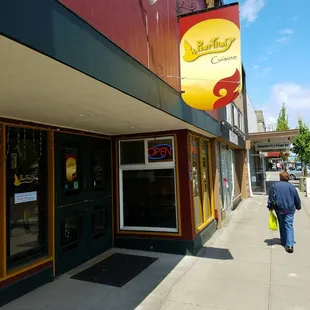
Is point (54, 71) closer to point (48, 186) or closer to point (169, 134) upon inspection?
point (48, 186)

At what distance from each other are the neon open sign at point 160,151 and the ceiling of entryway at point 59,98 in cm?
Answer: 107

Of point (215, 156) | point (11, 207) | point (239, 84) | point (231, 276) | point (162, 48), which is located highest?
point (162, 48)

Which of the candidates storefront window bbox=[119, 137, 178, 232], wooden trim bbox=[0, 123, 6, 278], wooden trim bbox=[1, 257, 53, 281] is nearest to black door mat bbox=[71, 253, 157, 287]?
wooden trim bbox=[1, 257, 53, 281]

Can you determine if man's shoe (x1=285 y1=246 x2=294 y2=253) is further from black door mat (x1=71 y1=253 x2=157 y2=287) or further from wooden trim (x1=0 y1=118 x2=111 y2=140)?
wooden trim (x1=0 y1=118 x2=111 y2=140)

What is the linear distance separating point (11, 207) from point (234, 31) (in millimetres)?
4111

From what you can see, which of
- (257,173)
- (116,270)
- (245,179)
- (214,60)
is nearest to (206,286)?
(116,270)

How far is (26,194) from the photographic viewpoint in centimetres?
457

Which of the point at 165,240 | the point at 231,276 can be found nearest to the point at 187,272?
the point at 231,276

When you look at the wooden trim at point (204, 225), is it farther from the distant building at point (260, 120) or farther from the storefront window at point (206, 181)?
the distant building at point (260, 120)

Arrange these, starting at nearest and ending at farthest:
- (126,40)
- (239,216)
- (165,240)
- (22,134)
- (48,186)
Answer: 1. (126,40)
2. (22,134)
3. (48,186)
4. (165,240)
5. (239,216)

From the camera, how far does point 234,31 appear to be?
14.6 feet

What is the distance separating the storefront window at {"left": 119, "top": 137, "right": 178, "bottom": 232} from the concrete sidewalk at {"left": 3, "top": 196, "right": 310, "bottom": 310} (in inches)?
27.8

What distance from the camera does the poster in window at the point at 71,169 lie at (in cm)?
540

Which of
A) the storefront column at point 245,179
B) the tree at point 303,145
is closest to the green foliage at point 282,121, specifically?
the tree at point 303,145
